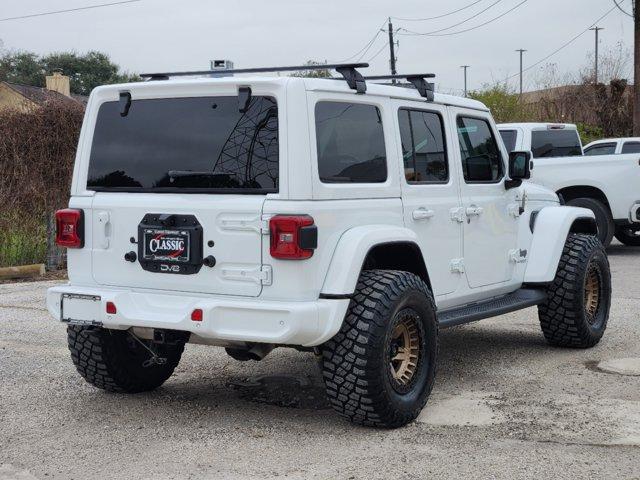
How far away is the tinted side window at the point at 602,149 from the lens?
1631 cm

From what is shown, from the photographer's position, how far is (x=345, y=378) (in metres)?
5.08

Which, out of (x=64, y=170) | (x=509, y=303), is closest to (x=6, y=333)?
(x=509, y=303)

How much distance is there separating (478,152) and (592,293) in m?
1.81

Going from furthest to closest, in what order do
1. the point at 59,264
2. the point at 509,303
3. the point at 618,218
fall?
1. the point at 618,218
2. the point at 59,264
3. the point at 509,303

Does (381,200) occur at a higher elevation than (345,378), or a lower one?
higher

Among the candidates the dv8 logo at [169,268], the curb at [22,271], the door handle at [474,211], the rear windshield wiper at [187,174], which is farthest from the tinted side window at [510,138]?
the dv8 logo at [169,268]

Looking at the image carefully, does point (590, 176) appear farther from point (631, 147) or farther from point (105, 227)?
point (105, 227)

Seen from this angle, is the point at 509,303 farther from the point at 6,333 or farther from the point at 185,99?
the point at 6,333

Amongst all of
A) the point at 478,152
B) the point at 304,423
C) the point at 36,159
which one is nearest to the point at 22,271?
the point at 36,159

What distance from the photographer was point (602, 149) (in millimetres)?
16688

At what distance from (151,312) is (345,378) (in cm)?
111

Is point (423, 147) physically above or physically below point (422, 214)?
above

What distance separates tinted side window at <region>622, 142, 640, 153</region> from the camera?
1608 centimetres

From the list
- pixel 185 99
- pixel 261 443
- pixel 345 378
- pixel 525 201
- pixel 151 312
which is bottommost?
pixel 261 443
